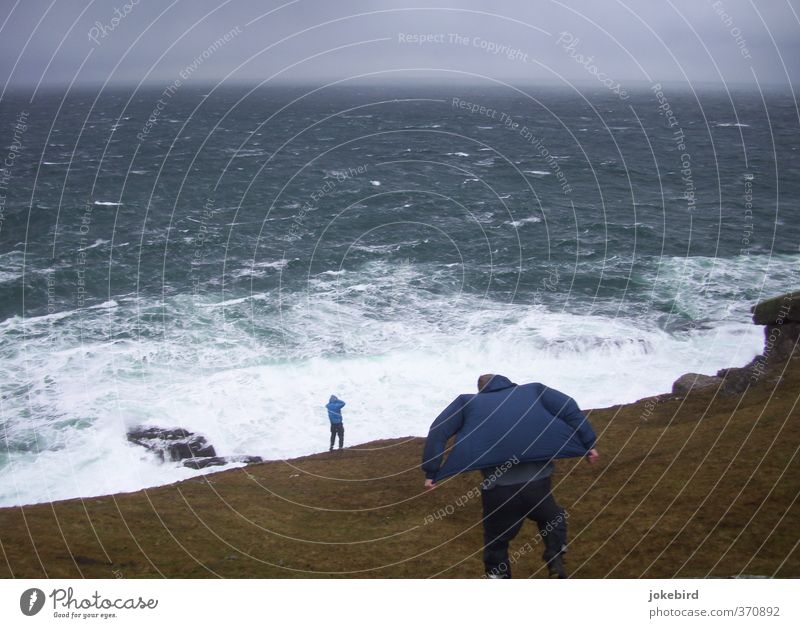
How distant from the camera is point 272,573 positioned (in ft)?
43.3

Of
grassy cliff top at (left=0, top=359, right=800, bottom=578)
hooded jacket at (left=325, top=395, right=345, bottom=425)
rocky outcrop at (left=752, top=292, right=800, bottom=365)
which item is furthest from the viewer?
rocky outcrop at (left=752, top=292, right=800, bottom=365)

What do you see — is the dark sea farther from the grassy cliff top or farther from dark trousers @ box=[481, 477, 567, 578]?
dark trousers @ box=[481, 477, 567, 578]

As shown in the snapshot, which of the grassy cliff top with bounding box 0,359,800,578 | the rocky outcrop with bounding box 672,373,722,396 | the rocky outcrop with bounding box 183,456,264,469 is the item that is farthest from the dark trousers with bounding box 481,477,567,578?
the rocky outcrop with bounding box 672,373,722,396

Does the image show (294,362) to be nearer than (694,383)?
No

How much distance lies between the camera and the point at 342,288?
150 feet

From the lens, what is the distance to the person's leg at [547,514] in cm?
905

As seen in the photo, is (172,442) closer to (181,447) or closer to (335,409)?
(181,447)

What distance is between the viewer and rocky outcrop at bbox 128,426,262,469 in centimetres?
2642

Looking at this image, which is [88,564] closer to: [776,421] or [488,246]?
[776,421]

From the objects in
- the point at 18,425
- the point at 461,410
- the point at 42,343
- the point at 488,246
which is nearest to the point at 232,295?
the point at 42,343

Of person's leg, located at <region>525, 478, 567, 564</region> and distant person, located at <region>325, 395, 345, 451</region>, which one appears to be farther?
distant person, located at <region>325, 395, 345, 451</region>

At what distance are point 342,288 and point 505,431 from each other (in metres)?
37.4

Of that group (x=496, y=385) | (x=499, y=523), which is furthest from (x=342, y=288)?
(x=499, y=523)

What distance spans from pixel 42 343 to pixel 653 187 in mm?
64116
